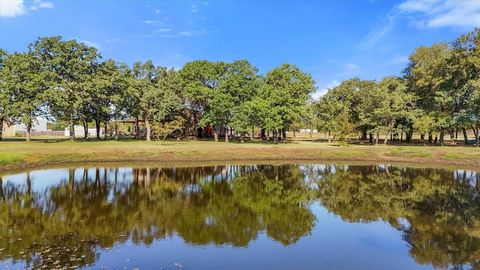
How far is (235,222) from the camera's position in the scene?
63.6 feet

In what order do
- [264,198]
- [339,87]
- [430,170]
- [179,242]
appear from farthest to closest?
[339,87]
[430,170]
[264,198]
[179,242]

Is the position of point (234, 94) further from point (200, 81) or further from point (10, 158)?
point (10, 158)

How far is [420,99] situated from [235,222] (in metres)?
66.7

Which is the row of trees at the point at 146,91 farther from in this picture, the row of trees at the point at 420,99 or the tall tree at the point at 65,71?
the row of trees at the point at 420,99

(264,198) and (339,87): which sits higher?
(339,87)

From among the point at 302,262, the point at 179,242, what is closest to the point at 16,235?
the point at 179,242

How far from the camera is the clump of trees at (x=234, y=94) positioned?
206 ft

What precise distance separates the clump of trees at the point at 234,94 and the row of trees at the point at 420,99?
17 cm

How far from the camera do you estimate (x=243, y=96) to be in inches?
3029

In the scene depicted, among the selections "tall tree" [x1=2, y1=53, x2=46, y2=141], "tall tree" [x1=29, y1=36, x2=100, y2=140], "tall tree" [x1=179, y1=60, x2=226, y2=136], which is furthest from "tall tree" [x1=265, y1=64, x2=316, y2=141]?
"tall tree" [x1=2, y1=53, x2=46, y2=141]

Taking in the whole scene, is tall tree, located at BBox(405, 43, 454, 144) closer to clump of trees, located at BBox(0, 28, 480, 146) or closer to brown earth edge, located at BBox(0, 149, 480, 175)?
clump of trees, located at BBox(0, 28, 480, 146)

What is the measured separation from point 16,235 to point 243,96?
206 feet

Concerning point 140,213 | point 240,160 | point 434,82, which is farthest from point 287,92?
point 140,213

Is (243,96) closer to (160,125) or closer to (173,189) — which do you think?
(160,125)
